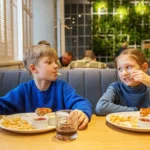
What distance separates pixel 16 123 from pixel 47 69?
18.7 inches

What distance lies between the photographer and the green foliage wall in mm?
8898

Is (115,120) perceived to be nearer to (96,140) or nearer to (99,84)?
(96,140)

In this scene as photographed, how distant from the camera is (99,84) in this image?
1963 mm

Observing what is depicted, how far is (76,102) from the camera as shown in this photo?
1254 mm

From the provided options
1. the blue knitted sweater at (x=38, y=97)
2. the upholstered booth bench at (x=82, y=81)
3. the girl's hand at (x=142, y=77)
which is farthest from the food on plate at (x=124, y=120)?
the upholstered booth bench at (x=82, y=81)

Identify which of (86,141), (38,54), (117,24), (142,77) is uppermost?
(117,24)

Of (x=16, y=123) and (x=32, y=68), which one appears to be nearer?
(x=16, y=123)

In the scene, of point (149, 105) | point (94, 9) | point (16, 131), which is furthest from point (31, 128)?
point (94, 9)

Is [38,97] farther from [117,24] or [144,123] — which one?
[117,24]

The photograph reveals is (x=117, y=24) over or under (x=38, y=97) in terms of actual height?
over

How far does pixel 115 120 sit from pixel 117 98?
1.33 feet

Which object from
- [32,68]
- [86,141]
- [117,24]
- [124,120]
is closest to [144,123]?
[124,120]

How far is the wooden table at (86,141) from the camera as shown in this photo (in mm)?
772

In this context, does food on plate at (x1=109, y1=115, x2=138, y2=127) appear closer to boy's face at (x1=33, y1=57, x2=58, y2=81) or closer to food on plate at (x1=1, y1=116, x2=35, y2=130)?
food on plate at (x1=1, y1=116, x2=35, y2=130)
